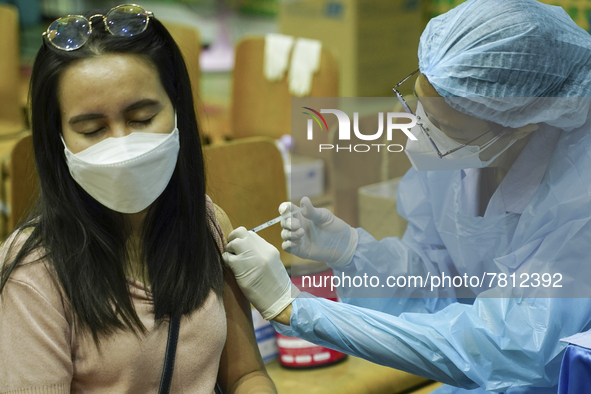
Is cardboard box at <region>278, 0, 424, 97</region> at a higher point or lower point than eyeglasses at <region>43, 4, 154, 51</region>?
lower

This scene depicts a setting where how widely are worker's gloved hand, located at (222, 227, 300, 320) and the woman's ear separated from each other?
0.56m

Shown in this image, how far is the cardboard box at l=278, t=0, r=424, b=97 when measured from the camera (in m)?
3.87

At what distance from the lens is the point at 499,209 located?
1.36 meters

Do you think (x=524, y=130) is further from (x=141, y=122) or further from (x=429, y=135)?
(x=141, y=122)

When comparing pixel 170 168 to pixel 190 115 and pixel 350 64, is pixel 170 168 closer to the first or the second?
pixel 190 115

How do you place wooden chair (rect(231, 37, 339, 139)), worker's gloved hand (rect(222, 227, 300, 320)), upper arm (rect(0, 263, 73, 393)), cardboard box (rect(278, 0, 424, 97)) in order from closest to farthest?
upper arm (rect(0, 263, 73, 393)), worker's gloved hand (rect(222, 227, 300, 320)), wooden chair (rect(231, 37, 339, 139)), cardboard box (rect(278, 0, 424, 97))

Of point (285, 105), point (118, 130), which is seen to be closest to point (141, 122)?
point (118, 130)

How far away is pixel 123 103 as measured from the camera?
3.42 feet

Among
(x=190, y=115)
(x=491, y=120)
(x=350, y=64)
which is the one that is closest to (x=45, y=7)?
(x=350, y=64)

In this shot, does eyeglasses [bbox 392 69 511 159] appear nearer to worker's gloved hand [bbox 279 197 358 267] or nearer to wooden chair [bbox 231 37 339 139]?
worker's gloved hand [bbox 279 197 358 267]

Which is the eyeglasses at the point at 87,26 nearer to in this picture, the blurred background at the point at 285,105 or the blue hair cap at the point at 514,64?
the blurred background at the point at 285,105

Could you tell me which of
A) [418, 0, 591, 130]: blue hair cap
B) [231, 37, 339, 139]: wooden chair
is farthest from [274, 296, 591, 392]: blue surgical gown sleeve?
[231, 37, 339, 139]: wooden chair

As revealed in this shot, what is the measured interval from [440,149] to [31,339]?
87cm

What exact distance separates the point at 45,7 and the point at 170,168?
14.0 feet
